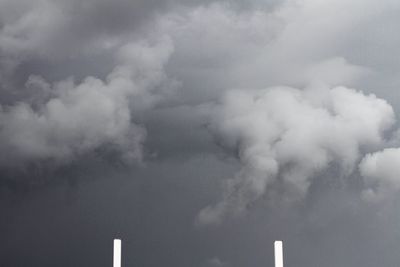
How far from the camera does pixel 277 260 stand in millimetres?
37594

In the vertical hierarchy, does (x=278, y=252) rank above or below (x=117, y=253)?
below

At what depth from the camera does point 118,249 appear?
124 feet

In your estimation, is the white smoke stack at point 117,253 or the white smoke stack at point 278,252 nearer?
the white smoke stack at point 278,252

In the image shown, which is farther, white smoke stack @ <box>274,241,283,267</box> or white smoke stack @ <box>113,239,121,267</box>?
white smoke stack @ <box>113,239,121,267</box>

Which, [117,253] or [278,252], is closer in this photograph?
[278,252]

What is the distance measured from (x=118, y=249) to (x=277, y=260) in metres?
7.91
